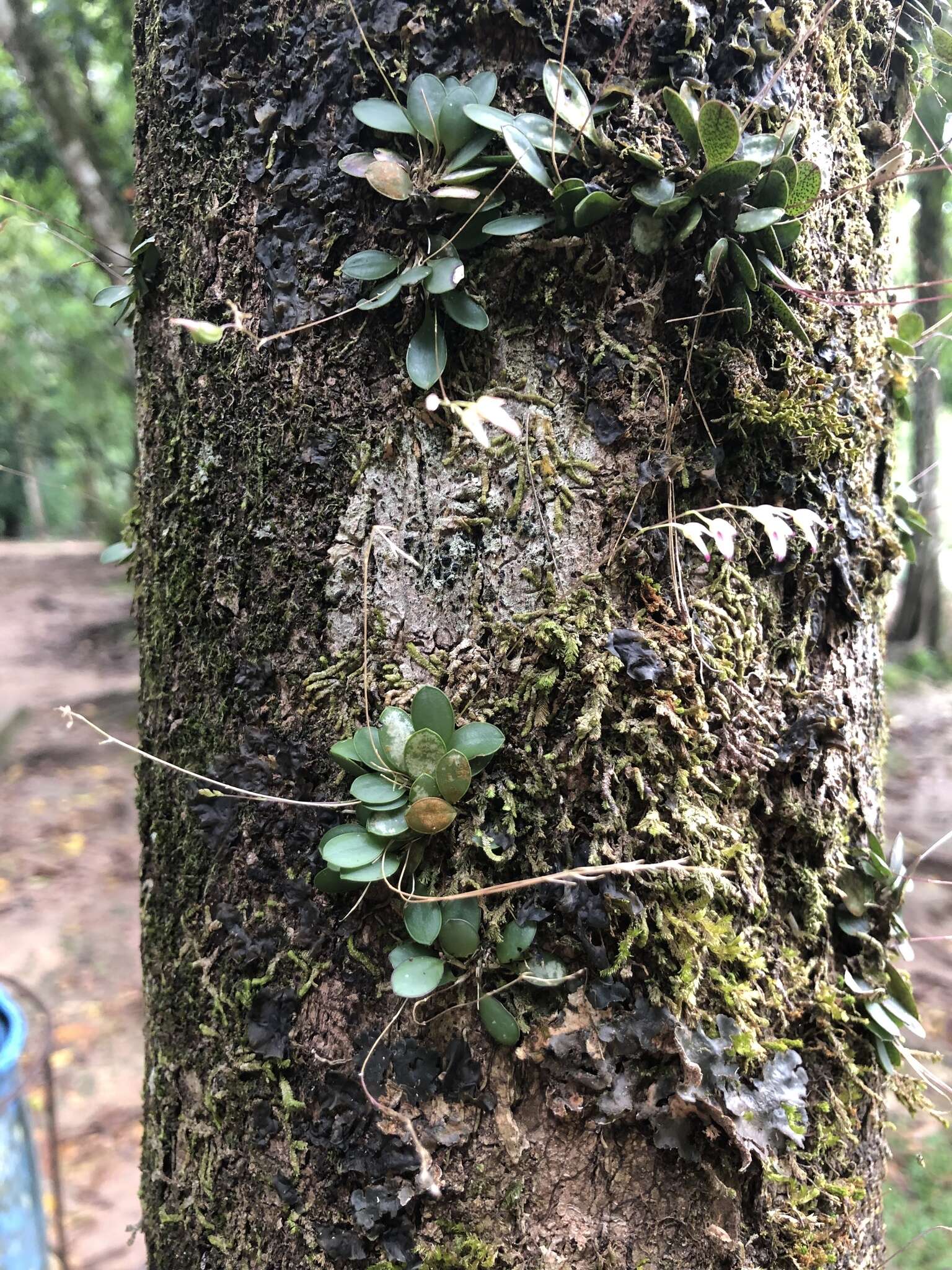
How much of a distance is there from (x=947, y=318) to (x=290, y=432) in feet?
2.95

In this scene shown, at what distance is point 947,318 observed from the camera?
1.07 meters

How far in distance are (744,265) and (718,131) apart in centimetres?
13

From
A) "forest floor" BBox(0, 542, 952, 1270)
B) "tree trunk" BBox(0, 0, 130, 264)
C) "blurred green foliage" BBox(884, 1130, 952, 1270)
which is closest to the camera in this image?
"blurred green foliage" BBox(884, 1130, 952, 1270)

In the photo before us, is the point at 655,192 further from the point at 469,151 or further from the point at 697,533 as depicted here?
the point at 697,533

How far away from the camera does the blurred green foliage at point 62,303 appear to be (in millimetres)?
5508

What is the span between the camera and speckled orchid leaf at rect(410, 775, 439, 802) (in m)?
0.84

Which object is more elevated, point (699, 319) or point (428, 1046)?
point (699, 319)

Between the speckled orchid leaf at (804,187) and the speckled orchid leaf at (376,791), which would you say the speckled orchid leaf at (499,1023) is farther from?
the speckled orchid leaf at (804,187)

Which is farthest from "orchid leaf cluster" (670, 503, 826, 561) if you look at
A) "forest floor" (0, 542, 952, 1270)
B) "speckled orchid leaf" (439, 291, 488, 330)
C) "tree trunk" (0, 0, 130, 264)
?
"tree trunk" (0, 0, 130, 264)

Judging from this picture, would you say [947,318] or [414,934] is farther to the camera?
[947,318]

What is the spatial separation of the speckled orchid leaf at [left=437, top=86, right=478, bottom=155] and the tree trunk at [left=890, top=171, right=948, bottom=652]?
15.7 ft

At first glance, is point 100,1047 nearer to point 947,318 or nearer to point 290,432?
point 290,432

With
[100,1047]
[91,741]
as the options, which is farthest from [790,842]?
[91,741]

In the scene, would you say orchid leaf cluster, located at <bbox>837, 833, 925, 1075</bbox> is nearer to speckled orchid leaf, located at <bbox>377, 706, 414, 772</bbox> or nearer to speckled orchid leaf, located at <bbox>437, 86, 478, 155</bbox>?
speckled orchid leaf, located at <bbox>377, 706, 414, 772</bbox>
